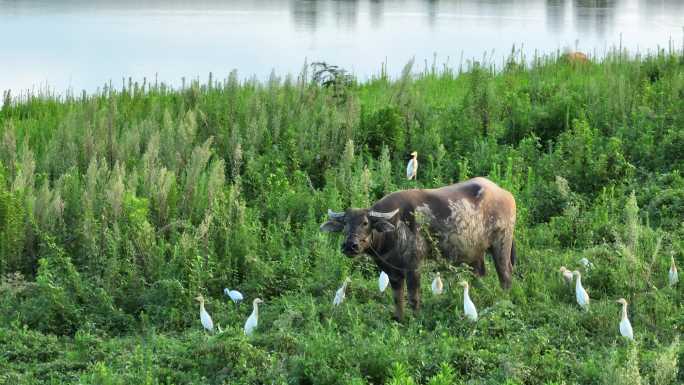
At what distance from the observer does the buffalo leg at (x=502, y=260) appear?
6789 millimetres

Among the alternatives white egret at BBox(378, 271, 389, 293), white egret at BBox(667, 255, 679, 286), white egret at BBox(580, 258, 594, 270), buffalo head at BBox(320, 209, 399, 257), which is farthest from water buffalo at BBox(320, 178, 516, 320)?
white egret at BBox(667, 255, 679, 286)

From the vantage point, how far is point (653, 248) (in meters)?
7.27

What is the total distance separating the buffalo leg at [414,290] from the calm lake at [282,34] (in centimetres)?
953

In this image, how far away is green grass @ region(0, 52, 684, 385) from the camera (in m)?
5.57

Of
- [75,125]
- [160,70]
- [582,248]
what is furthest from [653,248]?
[160,70]

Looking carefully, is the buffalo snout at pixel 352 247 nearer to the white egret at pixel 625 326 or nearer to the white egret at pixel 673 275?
the white egret at pixel 625 326

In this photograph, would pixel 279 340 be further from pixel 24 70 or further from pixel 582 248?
pixel 24 70

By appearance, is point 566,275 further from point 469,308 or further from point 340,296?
point 340,296

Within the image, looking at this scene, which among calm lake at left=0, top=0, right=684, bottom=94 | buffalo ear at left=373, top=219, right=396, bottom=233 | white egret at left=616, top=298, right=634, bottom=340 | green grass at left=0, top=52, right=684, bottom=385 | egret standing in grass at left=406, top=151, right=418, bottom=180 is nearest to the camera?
green grass at left=0, top=52, right=684, bottom=385

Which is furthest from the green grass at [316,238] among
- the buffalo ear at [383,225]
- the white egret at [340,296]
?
the buffalo ear at [383,225]

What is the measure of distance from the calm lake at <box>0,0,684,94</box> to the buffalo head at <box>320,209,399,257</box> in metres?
9.59

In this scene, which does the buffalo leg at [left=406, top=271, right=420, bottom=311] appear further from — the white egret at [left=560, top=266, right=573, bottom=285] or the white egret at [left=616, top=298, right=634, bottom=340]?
the white egret at [left=616, top=298, right=634, bottom=340]

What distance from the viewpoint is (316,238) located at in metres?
7.33

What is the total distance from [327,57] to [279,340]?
15401mm
